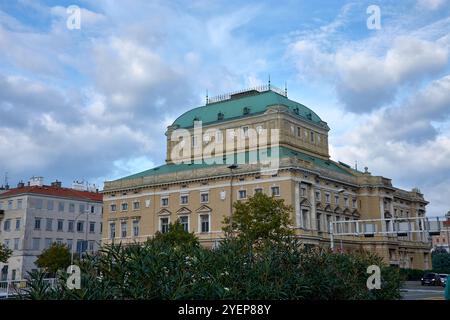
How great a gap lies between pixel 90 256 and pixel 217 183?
6453cm

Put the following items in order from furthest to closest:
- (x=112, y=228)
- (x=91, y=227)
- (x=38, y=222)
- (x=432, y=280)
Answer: (x=91, y=227) < (x=112, y=228) < (x=38, y=222) < (x=432, y=280)

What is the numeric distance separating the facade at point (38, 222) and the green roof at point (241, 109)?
894 inches

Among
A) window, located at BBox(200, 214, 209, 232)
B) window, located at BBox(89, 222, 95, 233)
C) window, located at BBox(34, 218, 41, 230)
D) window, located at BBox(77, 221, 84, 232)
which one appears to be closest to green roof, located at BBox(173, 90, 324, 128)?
window, located at BBox(200, 214, 209, 232)

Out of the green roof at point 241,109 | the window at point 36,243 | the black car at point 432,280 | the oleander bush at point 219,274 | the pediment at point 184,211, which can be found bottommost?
the black car at point 432,280

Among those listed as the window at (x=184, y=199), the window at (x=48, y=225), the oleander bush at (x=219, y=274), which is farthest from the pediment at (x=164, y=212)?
the oleander bush at (x=219, y=274)

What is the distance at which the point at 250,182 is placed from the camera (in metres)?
72.7

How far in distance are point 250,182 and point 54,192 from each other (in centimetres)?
3482

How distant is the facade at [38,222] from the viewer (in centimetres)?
8288

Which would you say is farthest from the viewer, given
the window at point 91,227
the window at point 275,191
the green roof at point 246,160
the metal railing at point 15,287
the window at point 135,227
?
the window at point 91,227

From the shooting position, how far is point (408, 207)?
3816 inches

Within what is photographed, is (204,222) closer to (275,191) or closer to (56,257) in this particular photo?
(275,191)

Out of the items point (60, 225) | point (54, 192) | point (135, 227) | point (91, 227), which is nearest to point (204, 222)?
point (135, 227)

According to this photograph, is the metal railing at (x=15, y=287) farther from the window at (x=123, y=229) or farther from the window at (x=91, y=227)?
the window at (x=91, y=227)
